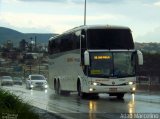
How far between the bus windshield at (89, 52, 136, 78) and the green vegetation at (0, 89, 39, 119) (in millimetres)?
13346

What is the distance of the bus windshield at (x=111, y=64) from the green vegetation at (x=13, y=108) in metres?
13.3

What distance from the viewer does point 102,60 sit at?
30.0 metres

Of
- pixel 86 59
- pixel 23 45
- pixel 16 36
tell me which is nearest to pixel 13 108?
pixel 86 59

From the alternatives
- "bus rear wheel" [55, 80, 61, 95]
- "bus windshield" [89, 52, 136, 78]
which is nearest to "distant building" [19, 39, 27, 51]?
"bus rear wheel" [55, 80, 61, 95]

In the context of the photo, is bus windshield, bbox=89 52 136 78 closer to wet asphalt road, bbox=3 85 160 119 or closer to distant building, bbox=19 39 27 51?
wet asphalt road, bbox=3 85 160 119

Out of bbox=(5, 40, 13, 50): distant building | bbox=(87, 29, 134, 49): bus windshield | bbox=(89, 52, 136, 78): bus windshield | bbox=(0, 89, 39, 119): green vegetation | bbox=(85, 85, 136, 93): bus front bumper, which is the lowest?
bbox=(85, 85, 136, 93): bus front bumper

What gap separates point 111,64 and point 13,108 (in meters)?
15.2

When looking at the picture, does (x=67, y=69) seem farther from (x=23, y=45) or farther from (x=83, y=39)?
(x=23, y=45)

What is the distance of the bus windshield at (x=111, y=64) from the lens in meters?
30.0

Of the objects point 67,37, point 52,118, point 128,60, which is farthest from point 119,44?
point 52,118

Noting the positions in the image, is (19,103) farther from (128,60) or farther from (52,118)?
(128,60)

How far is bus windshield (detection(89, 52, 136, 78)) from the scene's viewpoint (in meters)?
30.0

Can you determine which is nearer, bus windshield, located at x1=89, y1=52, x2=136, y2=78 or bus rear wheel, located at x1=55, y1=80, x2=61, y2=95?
bus windshield, located at x1=89, y1=52, x2=136, y2=78

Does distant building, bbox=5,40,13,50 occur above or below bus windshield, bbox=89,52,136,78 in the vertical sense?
above
